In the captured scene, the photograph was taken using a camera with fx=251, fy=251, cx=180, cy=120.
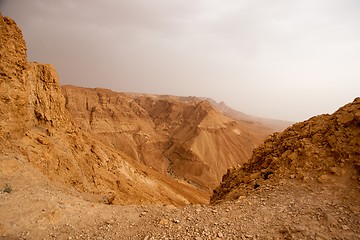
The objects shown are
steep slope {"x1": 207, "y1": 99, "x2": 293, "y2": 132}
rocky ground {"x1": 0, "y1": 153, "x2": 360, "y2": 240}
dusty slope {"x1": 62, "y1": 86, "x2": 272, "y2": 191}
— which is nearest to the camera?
rocky ground {"x1": 0, "y1": 153, "x2": 360, "y2": 240}

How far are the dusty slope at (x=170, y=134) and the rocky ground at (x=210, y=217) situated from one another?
30.5m

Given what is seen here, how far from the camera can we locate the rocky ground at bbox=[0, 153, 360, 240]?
525 cm

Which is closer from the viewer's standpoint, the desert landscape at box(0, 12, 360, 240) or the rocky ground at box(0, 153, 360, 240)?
the rocky ground at box(0, 153, 360, 240)

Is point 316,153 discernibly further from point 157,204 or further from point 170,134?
point 170,134

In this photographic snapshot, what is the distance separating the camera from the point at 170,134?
2159 inches

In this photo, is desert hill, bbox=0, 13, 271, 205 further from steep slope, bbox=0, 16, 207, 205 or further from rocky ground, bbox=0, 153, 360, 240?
rocky ground, bbox=0, 153, 360, 240

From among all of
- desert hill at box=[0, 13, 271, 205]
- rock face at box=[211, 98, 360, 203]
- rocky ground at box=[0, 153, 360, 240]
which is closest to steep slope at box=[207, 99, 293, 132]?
desert hill at box=[0, 13, 271, 205]

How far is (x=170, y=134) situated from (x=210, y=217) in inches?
1924

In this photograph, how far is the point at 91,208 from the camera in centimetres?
696

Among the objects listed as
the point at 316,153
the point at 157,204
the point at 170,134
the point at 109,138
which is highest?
the point at 316,153

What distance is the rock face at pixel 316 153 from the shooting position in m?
6.63

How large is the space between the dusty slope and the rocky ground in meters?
30.5

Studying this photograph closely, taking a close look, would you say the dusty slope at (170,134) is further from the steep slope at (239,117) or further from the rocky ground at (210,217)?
the steep slope at (239,117)

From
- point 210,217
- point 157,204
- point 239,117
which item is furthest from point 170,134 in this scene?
point 239,117
